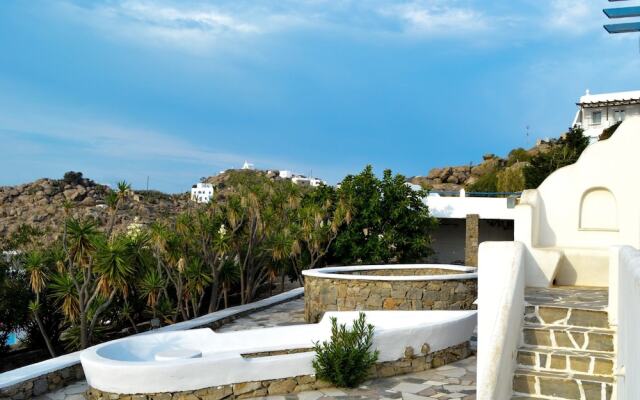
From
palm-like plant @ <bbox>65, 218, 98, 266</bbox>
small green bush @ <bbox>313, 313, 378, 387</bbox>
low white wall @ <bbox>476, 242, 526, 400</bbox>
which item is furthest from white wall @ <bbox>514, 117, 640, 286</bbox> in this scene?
palm-like plant @ <bbox>65, 218, 98, 266</bbox>

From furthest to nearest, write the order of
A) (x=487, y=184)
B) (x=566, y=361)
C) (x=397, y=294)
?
1. (x=487, y=184)
2. (x=397, y=294)
3. (x=566, y=361)

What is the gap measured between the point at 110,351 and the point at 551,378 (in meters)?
4.92

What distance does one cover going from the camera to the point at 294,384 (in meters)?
7.00

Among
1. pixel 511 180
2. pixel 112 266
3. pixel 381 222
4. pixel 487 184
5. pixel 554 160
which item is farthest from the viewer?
pixel 487 184

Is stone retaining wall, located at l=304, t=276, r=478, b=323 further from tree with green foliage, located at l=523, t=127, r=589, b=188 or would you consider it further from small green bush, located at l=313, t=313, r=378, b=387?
tree with green foliage, located at l=523, t=127, r=589, b=188

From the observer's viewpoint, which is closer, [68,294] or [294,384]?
[294,384]

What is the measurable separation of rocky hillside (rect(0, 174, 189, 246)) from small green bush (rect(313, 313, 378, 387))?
28864 mm

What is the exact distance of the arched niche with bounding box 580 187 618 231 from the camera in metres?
8.14

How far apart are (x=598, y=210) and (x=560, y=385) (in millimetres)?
3880

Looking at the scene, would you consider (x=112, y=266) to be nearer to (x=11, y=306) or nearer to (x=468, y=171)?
(x=11, y=306)

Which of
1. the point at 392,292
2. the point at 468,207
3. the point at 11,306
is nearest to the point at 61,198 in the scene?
the point at 468,207

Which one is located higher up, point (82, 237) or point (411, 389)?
point (82, 237)

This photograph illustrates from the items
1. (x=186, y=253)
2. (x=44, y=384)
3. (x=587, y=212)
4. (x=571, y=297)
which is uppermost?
(x=587, y=212)

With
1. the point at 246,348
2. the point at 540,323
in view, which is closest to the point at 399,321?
the point at 246,348
